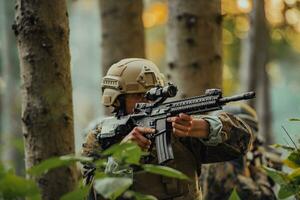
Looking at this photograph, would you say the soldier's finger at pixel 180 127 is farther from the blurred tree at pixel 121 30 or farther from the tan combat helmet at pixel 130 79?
the blurred tree at pixel 121 30

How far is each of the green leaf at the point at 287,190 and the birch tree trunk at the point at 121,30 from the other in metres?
4.44

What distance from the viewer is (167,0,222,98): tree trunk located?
690 centimetres

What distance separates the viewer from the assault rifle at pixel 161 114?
13.4 feet

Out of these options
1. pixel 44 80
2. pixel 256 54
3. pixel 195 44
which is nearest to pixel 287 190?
pixel 44 80

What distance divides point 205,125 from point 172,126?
0.59 feet

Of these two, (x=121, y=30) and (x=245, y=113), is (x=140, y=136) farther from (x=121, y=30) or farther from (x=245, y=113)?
(x=121, y=30)

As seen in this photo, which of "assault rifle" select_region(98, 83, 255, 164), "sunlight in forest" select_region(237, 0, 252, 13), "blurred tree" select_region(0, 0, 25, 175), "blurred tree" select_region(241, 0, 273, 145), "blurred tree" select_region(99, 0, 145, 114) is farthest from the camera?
"blurred tree" select_region(0, 0, 25, 175)

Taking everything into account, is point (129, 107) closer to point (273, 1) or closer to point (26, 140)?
point (26, 140)

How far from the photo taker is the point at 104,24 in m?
8.20

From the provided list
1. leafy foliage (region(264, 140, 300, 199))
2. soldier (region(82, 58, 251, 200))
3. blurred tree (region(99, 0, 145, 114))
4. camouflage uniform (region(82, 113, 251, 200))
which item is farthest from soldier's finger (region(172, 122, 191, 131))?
blurred tree (region(99, 0, 145, 114))

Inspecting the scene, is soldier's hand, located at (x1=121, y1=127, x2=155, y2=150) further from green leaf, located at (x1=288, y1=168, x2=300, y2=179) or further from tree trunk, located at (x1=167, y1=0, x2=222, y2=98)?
tree trunk, located at (x1=167, y1=0, x2=222, y2=98)

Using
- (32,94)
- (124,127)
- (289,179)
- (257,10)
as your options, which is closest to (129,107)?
(124,127)

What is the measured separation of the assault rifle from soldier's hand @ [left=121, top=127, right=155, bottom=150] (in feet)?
0.18

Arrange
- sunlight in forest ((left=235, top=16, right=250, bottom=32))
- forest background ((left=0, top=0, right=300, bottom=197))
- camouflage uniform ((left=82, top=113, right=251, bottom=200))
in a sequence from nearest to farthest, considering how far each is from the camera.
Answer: camouflage uniform ((left=82, top=113, right=251, bottom=200)), forest background ((left=0, top=0, right=300, bottom=197)), sunlight in forest ((left=235, top=16, right=250, bottom=32))
